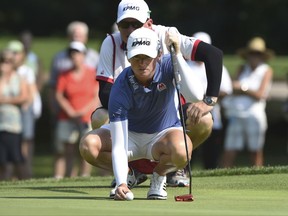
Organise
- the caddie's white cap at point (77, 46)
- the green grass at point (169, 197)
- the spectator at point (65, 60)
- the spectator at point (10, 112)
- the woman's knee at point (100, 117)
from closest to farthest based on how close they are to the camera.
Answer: the green grass at point (169, 197) → the woman's knee at point (100, 117) → the spectator at point (10, 112) → the caddie's white cap at point (77, 46) → the spectator at point (65, 60)

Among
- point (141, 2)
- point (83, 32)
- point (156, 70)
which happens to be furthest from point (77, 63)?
point (156, 70)

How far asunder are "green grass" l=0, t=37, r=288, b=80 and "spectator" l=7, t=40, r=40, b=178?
738 centimetres

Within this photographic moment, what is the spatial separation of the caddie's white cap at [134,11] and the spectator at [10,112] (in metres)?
5.84

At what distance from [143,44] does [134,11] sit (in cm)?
121

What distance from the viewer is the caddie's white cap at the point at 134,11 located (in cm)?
990

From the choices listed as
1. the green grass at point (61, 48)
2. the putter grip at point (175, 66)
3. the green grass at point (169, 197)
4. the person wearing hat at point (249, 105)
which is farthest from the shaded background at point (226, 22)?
the putter grip at point (175, 66)

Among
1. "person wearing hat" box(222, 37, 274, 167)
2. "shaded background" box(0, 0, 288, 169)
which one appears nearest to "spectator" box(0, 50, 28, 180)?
"person wearing hat" box(222, 37, 274, 167)

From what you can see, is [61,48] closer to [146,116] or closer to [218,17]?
[218,17]

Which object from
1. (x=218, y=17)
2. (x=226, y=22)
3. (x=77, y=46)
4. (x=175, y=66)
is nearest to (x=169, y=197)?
(x=175, y=66)

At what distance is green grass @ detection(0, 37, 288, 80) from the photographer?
2564cm

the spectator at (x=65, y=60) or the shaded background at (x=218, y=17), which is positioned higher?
the shaded background at (x=218, y=17)

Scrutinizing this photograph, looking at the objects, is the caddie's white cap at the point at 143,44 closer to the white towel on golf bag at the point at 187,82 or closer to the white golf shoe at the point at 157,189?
the white towel on golf bag at the point at 187,82

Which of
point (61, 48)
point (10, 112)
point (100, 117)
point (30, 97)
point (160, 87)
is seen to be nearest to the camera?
point (160, 87)

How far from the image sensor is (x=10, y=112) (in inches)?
615
